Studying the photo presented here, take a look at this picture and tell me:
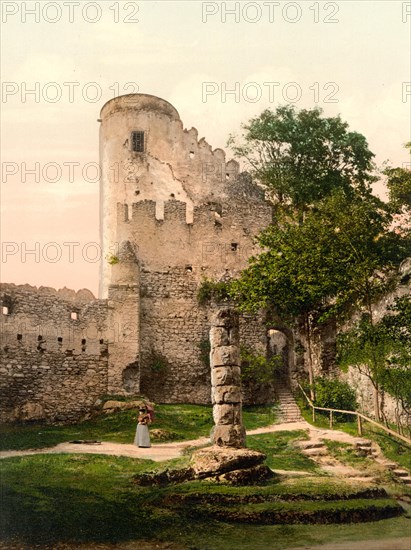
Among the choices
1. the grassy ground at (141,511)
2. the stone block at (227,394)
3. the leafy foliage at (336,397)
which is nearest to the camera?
the grassy ground at (141,511)

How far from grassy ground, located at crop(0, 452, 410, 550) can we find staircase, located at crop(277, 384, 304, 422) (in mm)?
11049

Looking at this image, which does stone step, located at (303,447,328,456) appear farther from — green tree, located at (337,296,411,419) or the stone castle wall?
the stone castle wall

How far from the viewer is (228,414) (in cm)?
1566

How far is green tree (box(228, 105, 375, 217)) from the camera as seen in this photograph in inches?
1335

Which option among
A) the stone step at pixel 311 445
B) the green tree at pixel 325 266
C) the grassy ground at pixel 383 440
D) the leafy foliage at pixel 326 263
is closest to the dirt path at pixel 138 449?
the grassy ground at pixel 383 440

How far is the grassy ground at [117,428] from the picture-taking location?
64.3 feet

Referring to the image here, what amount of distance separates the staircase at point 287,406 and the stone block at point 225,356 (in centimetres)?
941

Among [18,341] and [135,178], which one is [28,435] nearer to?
[18,341]

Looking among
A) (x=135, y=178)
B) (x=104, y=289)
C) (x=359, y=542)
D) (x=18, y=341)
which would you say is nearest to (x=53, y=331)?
(x=18, y=341)

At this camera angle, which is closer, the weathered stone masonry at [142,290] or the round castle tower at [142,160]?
the weathered stone masonry at [142,290]

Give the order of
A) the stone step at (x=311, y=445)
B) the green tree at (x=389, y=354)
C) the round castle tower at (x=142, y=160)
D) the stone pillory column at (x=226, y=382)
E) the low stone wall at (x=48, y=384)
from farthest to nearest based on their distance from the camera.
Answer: the round castle tower at (x=142, y=160), the low stone wall at (x=48, y=384), the green tree at (x=389, y=354), the stone step at (x=311, y=445), the stone pillory column at (x=226, y=382)

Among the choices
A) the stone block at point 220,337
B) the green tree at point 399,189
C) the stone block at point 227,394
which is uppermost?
the green tree at point 399,189

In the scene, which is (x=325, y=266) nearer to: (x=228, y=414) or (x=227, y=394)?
(x=227, y=394)

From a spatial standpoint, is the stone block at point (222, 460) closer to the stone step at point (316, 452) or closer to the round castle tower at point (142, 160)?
the stone step at point (316, 452)
